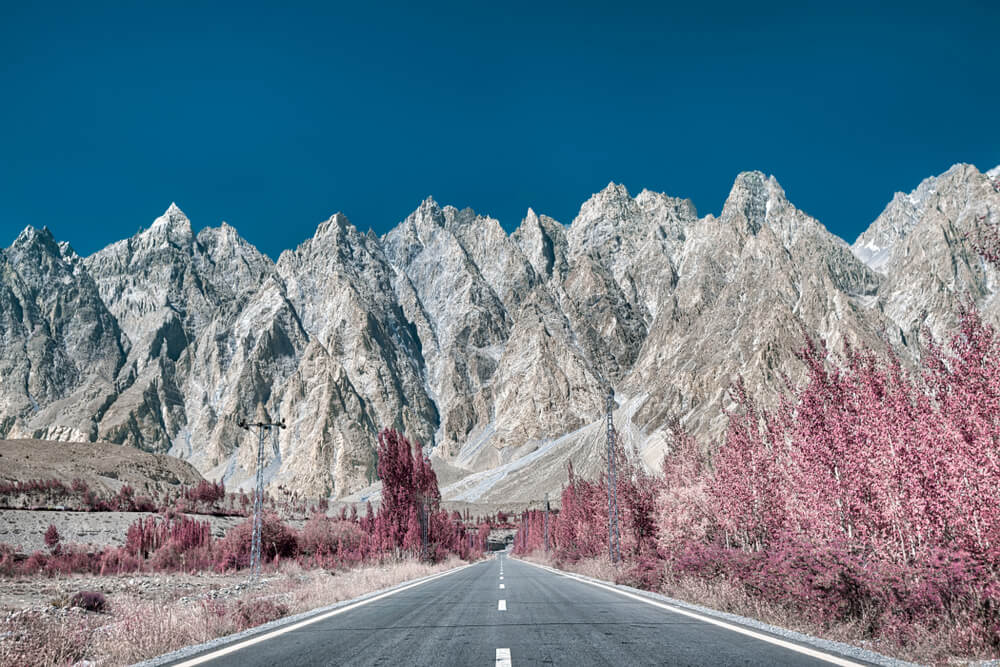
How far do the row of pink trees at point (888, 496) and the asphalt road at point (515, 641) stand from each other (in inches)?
90.2

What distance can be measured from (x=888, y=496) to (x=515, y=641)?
22.4 feet

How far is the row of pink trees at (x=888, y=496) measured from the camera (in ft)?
26.2

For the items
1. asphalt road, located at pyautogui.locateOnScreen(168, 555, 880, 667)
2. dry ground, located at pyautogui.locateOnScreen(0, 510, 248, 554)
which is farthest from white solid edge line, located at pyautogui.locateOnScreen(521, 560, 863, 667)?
dry ground, located at pyautogui.locateOnScreen(0, 510, 248, 554)

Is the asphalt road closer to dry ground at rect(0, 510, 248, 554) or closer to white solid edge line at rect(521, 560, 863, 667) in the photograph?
white solid edge line at rect(521, 560, 863, 667)

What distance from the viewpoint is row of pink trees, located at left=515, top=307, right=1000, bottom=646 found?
798 cm

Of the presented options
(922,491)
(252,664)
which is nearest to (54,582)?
(252,664)

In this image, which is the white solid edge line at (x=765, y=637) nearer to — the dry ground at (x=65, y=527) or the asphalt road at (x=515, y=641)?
the asphalt road at (x=515, y=641)

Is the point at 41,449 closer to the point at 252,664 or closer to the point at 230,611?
the point at 230,611

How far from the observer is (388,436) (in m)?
46.2

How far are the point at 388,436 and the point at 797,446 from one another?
3555cm

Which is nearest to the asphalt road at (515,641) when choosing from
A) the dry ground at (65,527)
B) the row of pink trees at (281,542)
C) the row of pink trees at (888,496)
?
the row of pink trees at (888,496)

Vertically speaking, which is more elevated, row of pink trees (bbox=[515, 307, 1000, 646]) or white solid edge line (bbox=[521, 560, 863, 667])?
row of pink trees (bbox=[515, 307, 1000, 646])

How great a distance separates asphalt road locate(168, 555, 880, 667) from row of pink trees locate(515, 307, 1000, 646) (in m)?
2.29

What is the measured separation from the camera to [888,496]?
10445 mm
